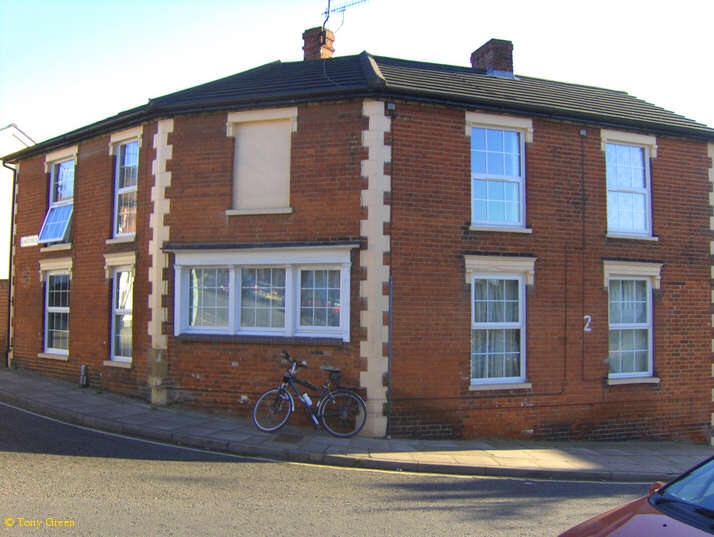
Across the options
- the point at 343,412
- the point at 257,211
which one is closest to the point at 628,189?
the point at 343,412

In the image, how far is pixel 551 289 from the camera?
33.4ft

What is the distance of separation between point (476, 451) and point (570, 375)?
9.76 ft

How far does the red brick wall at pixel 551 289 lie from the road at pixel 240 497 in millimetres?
2343

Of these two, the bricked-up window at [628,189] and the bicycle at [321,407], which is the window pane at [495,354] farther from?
the bricked-up window at [628,189]

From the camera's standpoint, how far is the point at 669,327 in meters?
11.0

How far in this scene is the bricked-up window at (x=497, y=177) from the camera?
10.0 metres

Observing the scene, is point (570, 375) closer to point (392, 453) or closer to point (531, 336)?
point (531, 336)

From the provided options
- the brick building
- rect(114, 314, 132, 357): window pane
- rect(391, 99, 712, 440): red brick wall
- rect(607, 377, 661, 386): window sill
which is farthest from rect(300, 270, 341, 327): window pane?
rect(607, 377, 661, 386): window sill

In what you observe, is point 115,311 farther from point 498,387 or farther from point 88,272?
point 498,387

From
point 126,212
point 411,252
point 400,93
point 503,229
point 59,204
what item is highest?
point 400,93

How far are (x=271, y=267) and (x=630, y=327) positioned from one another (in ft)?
24.7

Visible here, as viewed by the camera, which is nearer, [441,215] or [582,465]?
[582,465]

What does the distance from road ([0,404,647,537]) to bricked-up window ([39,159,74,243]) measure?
20.6ft

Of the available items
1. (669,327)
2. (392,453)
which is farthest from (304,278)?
(669,327)
